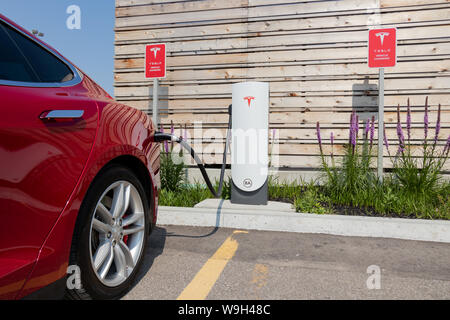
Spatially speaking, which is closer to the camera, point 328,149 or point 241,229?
point 241,229

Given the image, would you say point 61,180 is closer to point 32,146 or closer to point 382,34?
point 32,146

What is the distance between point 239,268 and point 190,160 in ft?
12.3

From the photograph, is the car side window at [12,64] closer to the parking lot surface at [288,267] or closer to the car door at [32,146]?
the car door at [32,146]

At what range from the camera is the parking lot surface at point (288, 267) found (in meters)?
1.94

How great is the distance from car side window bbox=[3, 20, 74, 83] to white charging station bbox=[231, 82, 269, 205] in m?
2.44

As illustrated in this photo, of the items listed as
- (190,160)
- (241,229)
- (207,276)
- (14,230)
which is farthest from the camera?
(190,160)

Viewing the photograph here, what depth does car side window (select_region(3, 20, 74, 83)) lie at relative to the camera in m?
1.49

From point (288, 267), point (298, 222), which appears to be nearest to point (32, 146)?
point (288, 267)

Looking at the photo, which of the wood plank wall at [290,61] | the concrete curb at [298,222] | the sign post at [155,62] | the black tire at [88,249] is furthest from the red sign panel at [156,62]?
the black tire at [88,249]

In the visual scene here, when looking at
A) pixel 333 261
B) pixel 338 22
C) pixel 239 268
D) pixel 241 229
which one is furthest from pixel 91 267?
pixel 338 22
